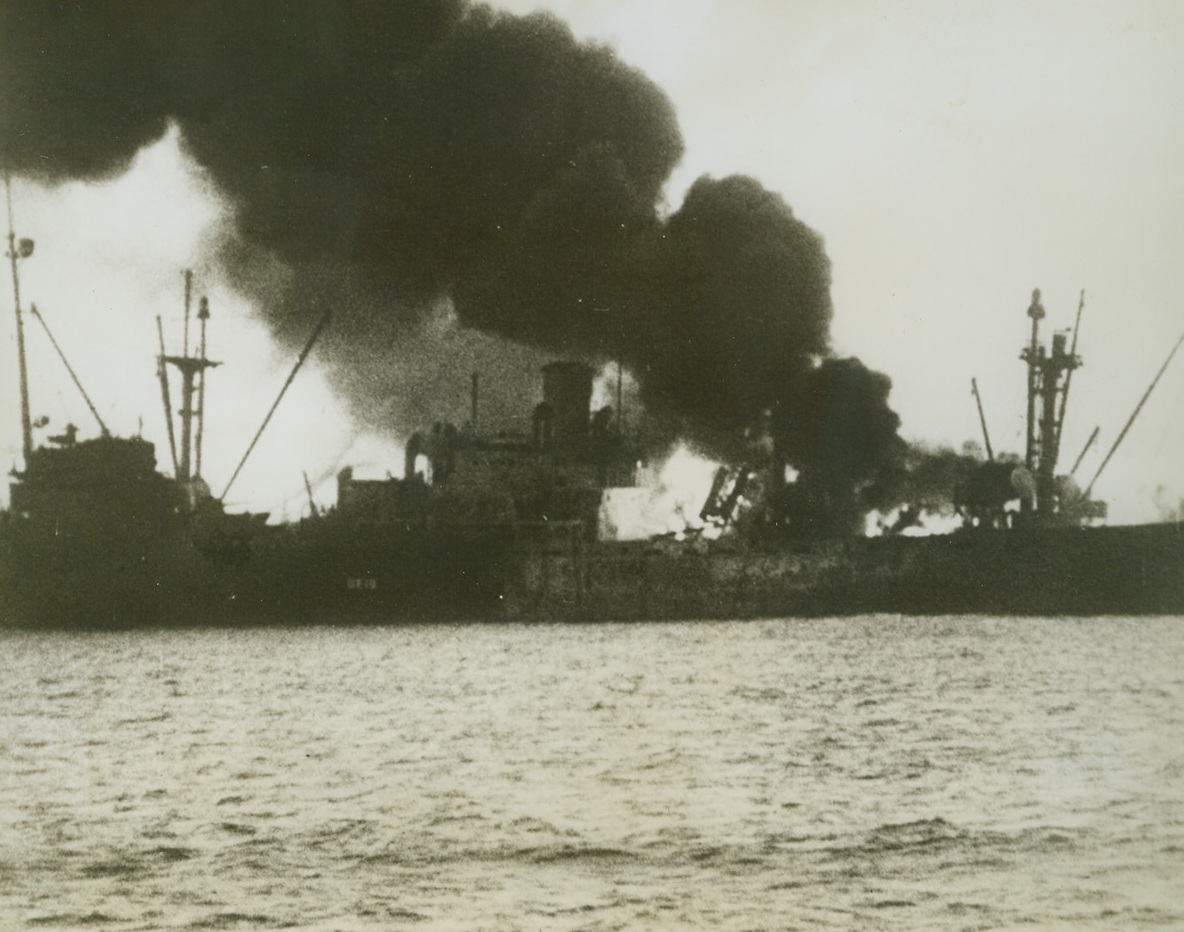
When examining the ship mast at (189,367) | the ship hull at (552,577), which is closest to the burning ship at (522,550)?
the ship hull at (552,577)

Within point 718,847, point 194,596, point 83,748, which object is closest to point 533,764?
point 718,847

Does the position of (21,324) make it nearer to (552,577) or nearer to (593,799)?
(593,799)

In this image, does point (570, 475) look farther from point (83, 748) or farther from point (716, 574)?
point (83, 748)

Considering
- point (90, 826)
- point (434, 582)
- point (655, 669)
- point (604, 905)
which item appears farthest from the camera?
point (434, 582)

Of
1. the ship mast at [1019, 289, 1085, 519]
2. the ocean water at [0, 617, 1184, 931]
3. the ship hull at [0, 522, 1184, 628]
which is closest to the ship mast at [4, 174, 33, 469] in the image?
the ocean water at [0, 617, 1184, 931]

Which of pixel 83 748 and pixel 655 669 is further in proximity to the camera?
pixel 655 669

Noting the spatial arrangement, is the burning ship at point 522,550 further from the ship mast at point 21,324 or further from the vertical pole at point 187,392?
the ship mast at point 21,324

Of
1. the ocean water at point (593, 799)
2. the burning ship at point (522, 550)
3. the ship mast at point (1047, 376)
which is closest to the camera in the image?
the ocean water at point (593, 799)
